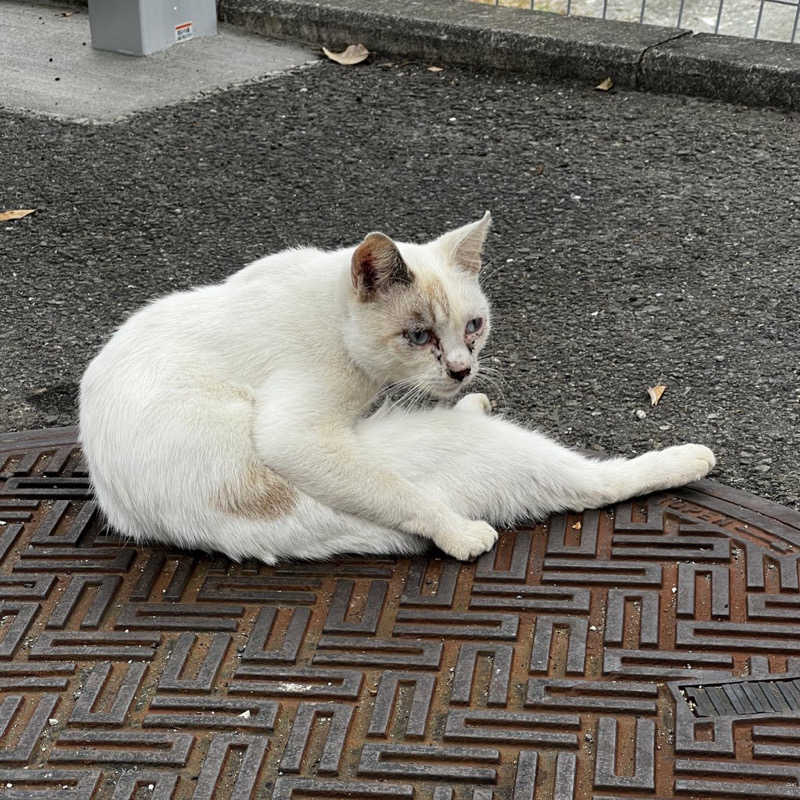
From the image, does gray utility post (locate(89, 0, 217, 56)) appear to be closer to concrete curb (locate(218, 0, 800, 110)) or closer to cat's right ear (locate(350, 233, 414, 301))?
concrete curb (locate(218, 0, 800, 110))

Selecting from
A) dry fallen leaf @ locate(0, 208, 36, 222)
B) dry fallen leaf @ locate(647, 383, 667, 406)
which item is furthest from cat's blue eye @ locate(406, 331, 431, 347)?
dry fallen leaf @ locate(0, 208, 36, 222)

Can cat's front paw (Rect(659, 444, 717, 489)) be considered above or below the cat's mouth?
below

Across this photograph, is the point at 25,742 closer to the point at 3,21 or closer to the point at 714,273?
the point at 714,273

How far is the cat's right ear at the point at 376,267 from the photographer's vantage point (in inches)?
114

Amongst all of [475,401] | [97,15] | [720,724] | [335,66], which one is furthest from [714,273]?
[97,15]

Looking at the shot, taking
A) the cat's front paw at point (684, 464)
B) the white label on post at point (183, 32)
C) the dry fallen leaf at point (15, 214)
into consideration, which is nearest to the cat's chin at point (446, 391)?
the cat's front paw at point (684, 464)

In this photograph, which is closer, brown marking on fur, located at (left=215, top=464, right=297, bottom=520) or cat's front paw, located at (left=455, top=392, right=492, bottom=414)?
brown marking on fur, located at (left=215, top=464, right=297, bottom=520)

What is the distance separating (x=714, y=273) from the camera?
460 centimetres

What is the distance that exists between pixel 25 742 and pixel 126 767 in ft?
0.79

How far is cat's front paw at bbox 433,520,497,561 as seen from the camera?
3.02m

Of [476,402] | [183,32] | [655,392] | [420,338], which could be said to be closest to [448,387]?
[420,338]

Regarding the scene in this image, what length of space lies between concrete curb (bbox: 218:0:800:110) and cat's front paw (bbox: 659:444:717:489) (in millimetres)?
3238

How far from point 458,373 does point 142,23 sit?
4522mm

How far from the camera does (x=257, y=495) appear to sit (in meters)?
2.98
